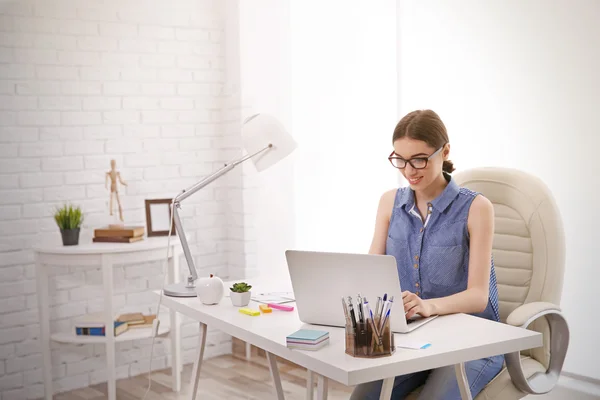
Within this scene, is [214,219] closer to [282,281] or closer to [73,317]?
[73,317]

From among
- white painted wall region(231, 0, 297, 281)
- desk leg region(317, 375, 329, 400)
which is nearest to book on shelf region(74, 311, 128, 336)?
white painted wall region(231, 0, 297, 281)

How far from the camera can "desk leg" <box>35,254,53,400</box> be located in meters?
3.65

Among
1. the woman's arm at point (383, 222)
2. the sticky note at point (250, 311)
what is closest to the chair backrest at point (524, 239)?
the woman's arm at point (383, 222)

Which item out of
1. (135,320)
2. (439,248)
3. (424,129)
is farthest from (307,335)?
(135,320)

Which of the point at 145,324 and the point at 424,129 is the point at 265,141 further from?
the point at 145,324

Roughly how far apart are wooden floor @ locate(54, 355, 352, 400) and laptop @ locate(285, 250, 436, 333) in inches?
69.1

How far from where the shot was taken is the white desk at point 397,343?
1.73 metres

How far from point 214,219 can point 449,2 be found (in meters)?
1.82

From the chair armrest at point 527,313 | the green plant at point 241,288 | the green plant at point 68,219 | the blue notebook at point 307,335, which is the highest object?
the green plant at point 68,219

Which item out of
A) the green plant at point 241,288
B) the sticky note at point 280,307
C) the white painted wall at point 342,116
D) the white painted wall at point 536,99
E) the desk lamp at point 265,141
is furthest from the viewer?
the white painted wall at point 342,116

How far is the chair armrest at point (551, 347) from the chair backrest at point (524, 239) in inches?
1.1

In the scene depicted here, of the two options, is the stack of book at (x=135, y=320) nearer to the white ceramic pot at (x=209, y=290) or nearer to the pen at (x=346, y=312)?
the white ceramic pot at (x=209, y=290)

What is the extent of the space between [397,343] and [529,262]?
0.86 meters

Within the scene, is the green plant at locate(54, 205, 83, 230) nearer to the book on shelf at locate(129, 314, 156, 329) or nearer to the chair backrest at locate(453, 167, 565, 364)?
the book on shelf at locate(129, 314, 156, 329)
